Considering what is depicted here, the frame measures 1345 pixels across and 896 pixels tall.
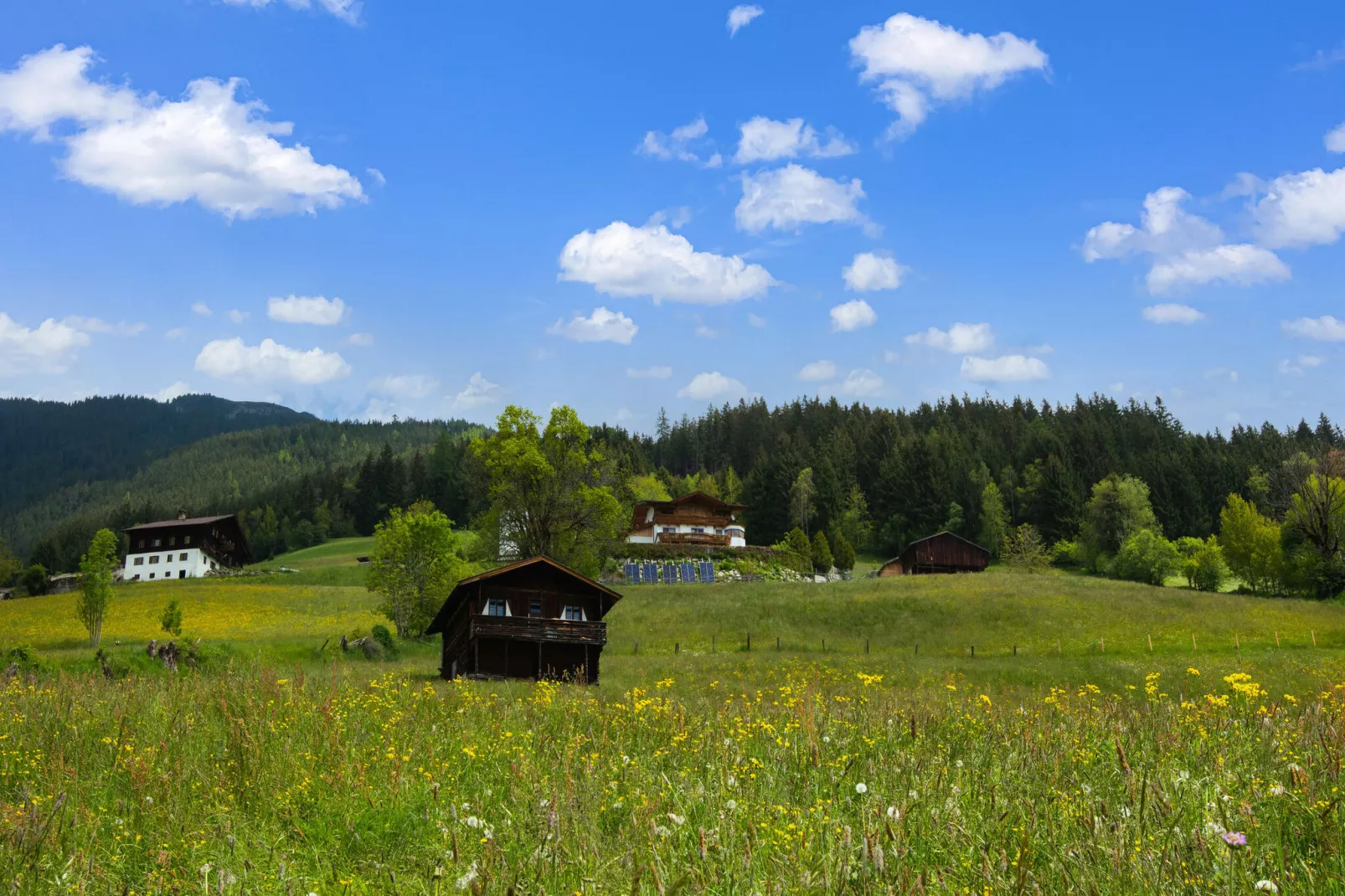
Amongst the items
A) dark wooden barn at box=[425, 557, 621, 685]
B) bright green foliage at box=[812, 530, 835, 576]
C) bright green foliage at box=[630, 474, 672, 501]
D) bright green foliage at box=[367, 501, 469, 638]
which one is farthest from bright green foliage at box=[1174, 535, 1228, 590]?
bright green foliage at box=[630, 474, 672, 501]

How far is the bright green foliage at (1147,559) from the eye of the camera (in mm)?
84062

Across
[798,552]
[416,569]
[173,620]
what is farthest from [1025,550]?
[173,620]

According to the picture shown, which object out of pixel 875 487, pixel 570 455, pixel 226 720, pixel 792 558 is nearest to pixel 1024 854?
pixel 226 720

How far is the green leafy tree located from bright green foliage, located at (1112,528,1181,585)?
44170mm

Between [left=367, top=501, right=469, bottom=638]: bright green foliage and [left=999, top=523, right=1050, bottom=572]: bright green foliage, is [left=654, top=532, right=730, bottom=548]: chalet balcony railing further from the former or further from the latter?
[left=367, top=501, right=469, bottom=638]: bright green foliage

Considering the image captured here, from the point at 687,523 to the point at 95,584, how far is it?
60.9 metres

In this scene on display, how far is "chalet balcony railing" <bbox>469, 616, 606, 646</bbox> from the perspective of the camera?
36.1 meters

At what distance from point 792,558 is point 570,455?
43947 millimetres

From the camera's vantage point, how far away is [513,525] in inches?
2191

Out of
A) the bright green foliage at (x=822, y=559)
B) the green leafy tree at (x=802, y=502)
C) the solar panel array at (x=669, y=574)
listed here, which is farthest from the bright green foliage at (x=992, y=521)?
the solar panel array at (x=669, y=574)

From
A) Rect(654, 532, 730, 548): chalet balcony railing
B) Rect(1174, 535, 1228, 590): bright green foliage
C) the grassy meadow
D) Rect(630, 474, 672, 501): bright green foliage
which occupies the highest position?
Rect(630, 474, 672, 501): bright green foliage

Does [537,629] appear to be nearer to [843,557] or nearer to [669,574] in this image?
[669,574]

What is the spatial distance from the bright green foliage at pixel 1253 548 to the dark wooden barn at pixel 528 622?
197 ft

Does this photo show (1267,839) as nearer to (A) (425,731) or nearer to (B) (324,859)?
(B) (324,859)
